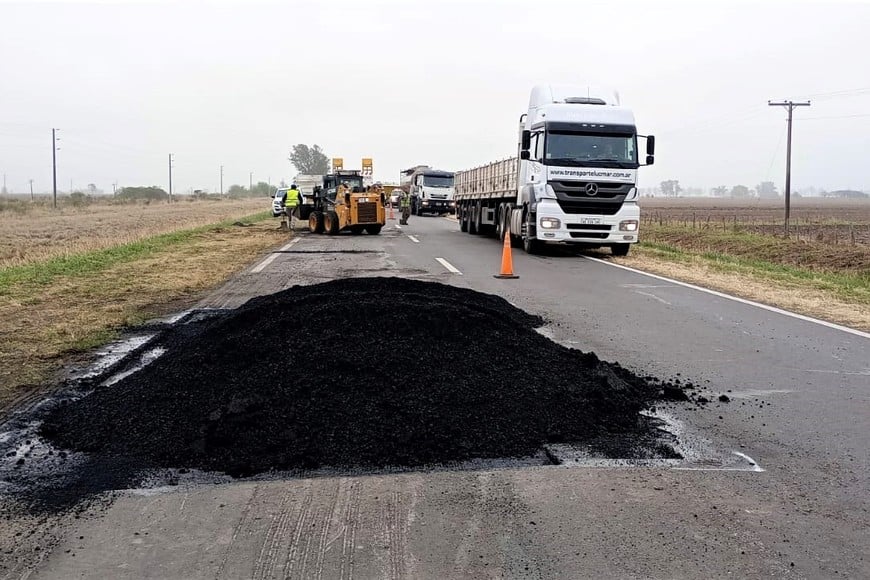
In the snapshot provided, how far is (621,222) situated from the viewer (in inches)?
752

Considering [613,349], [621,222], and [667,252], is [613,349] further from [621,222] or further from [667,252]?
[667,252]

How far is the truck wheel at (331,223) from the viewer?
29.4 metres

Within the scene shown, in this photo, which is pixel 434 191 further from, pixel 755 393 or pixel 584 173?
pixel 755 393

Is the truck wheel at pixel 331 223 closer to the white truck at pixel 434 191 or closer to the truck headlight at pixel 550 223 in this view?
the truck headlight at pixel 550 223

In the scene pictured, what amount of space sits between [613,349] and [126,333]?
5.54 m

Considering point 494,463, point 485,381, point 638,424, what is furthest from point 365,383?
point 638,424

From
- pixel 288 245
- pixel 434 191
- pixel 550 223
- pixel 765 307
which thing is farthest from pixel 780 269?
pixel 434 191

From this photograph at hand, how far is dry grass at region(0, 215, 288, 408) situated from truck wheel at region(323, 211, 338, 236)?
8.72 m

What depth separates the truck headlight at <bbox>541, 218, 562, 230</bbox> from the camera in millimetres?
18922

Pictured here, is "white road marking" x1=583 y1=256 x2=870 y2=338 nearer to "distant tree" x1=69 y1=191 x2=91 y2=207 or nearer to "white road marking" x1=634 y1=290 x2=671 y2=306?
"white road marking" x1=634 y1=290 x2=671 y2=306

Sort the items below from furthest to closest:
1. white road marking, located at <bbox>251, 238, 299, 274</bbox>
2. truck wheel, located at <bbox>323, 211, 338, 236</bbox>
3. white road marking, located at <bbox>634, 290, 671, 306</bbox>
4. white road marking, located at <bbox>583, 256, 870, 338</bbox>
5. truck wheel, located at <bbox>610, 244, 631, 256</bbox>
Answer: truck wheel, located at <bbox>323, 211, 338, 236</bbox>
truck wheel, located at <bbox>610, 244, 631, 256</bbox>
white road marking, located at <bbox>251, 238, 299, 274</bbox>
white road marking, located at <bbox>634, 290, 671, 306</bbox>
white road marking, located at <bbox>583, 256, 870, 338</bbox>

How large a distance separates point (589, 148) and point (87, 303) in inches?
474

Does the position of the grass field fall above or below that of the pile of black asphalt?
above

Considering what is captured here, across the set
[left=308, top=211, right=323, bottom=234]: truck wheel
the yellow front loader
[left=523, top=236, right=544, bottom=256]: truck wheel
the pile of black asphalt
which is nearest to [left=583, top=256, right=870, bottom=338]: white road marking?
[left=523, top=236, right=544, bottom=256]: truck wheel
